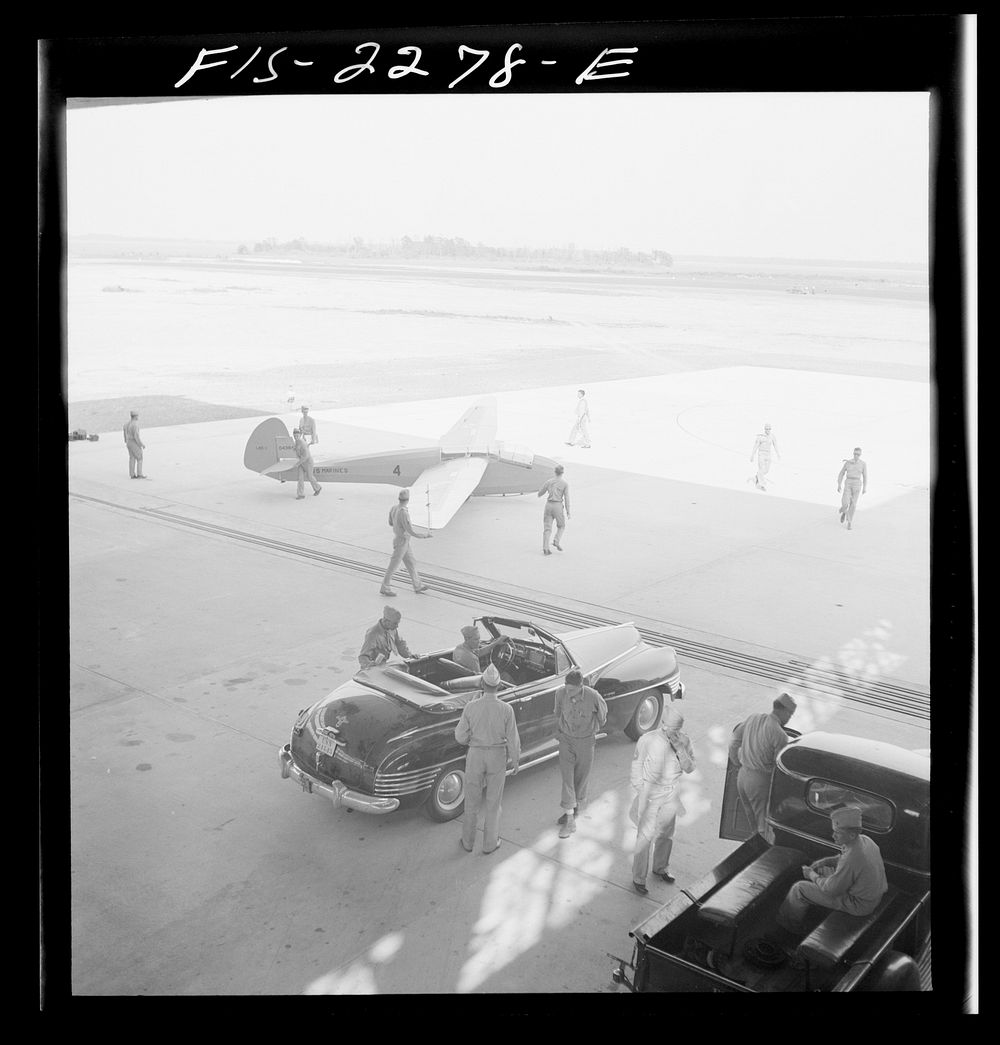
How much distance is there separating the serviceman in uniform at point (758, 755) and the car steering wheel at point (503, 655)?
201cm

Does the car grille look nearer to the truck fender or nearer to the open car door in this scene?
the open car door

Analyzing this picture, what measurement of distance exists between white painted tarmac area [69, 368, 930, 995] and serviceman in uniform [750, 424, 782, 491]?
29 cm

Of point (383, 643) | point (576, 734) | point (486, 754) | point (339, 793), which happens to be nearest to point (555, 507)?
point (383, 643)

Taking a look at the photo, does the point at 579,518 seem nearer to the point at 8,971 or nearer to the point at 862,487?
the point at 862,487

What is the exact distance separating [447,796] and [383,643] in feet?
5.73

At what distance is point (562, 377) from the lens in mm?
16875

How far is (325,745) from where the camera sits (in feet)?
22.8

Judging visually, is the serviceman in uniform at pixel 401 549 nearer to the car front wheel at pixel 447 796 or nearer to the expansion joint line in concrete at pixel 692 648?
the expansion joint line in concrete at pixel 692 648

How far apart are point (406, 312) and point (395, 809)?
431 inches

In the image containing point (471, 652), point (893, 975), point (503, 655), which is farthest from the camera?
point (503, 655)

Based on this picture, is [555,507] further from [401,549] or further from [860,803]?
[860,803]

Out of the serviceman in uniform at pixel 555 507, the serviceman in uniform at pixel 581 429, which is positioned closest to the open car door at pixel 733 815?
the serviceman in uniform at pixel 555 507

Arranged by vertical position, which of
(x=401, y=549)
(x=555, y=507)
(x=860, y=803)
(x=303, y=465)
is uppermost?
(x=303, y=465)

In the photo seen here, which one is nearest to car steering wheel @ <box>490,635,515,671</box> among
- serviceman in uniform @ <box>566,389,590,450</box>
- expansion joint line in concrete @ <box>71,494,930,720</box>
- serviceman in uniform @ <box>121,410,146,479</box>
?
expansion joint line in concrete @ <box>71,494,930,720</box>
